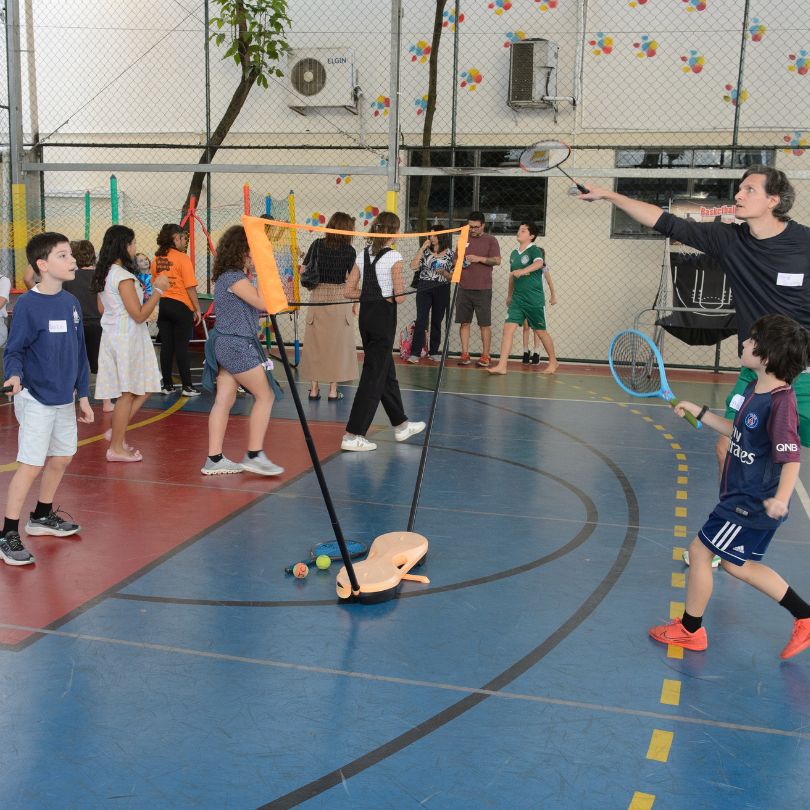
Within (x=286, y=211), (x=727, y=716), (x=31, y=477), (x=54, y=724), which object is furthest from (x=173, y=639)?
(x=286, y=211)

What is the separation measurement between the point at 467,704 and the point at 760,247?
2627 mm

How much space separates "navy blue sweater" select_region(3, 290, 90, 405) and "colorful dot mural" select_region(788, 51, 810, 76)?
11208mm

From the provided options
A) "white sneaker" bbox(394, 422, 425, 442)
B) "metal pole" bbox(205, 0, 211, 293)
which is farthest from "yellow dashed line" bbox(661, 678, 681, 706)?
"metal pole" bbox(205, 0, 211, 293)

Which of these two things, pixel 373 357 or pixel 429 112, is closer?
pixel 373 357

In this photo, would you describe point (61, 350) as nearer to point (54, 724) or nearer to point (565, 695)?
point (54, 724)

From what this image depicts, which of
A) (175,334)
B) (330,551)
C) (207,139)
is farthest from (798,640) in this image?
(207,139)

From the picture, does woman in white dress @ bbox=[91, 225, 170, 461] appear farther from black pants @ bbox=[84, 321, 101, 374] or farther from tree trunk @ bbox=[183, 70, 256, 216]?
tree trunk @ bbox=[183, 70, 256, 216]

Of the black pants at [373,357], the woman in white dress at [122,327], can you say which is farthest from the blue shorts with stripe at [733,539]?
the woman in white dress at [122,327]

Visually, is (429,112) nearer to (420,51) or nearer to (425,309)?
(420,51)

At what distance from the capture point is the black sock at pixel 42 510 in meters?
5.38

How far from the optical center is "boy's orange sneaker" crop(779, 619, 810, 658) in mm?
4070

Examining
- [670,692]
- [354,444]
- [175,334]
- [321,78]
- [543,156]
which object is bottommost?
[670,692]

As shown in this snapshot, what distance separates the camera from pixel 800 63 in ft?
41.4

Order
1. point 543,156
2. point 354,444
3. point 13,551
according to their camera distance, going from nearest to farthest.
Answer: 1. point 13,551
2. point 543,156
3. point 354,444
